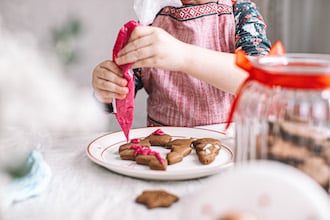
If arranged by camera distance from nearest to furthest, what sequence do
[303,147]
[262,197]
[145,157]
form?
[262,197] < [303,147] < [145,157]

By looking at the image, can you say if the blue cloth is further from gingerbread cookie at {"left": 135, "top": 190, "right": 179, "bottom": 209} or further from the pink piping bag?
the pink piping bag

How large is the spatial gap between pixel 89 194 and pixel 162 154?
203 mm

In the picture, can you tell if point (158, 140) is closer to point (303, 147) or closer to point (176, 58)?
point (176, 58)

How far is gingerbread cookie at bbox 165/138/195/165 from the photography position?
73cm

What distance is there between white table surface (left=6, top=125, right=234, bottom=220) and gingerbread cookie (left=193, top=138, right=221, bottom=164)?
2.2 inches

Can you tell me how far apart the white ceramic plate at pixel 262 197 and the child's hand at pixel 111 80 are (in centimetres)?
51

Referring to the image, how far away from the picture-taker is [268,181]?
0.35 metres

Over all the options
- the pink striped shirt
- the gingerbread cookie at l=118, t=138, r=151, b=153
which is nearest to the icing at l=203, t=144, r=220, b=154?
the gingerbread cookie at l=118, t=138, r=151, b=153

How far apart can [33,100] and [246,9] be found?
1.18 metres

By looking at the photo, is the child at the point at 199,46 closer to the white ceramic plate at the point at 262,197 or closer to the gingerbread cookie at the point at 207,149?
the gingerbread cookie at the point at 207,149

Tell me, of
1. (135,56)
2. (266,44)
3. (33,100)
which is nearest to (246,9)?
(266,44)

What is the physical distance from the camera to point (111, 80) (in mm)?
871

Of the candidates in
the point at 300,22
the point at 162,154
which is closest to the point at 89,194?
the point at 162,154

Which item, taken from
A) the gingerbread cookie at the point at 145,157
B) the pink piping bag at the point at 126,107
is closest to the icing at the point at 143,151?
the gingerbread cookie at the point at 145,157
